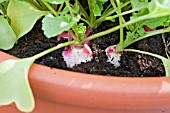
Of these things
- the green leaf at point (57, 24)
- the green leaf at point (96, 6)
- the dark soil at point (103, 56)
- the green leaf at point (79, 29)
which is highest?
the green leaf at point (96, 6)

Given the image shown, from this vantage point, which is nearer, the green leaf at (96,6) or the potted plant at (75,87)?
the potted plant at (75,87)

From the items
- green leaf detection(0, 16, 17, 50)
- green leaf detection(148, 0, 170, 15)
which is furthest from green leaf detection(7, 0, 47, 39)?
green leaf detection(148, 0, 170, 15)

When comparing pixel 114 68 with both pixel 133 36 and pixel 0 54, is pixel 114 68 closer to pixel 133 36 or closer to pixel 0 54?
pixel 133 36

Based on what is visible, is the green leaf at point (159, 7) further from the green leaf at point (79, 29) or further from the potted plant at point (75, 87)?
the green leaf at point (79, 29)

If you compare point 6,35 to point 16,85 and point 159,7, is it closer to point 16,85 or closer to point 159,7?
point 16,85

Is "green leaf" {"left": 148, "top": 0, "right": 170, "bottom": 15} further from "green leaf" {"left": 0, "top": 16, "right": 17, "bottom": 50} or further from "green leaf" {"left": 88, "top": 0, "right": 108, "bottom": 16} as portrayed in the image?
"green leaf" {"left": 0, "top": 16, "right": 17, "bottom": 50}

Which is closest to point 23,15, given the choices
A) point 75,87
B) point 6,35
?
point 6,35

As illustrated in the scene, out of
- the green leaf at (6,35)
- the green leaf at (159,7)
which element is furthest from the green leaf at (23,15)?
the green leaf at (159,7)
